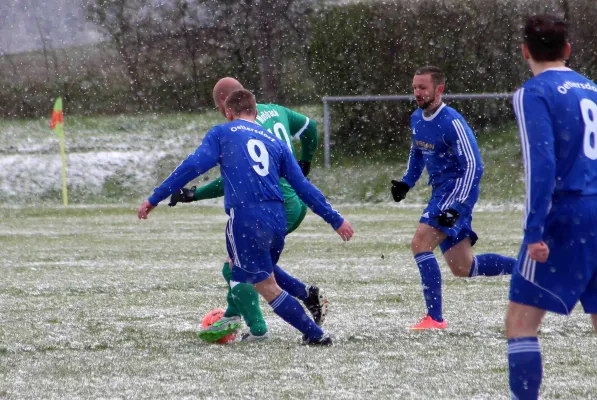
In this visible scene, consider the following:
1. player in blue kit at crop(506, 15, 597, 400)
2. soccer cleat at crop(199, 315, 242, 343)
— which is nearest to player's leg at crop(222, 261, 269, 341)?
soccer cleat at crop(199, 315, 242, 343)

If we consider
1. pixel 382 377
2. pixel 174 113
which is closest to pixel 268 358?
pixel 382 377

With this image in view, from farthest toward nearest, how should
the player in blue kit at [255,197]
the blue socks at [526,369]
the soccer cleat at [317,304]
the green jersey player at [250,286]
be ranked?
the soccer cleat at [317,304] < the green jersey player at [250,286] < the player in blue kit at [255,197] < the blue socks at [526,369]

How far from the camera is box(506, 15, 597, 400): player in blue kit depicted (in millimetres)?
3883

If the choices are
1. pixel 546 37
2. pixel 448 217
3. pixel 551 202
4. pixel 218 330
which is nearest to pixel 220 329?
pixel 218 330

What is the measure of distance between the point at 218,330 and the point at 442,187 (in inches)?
72.3

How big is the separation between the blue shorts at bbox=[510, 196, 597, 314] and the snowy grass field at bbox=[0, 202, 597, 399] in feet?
2.91

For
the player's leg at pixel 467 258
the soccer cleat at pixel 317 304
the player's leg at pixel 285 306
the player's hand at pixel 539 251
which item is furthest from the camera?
the player's leg at pixel 467 258

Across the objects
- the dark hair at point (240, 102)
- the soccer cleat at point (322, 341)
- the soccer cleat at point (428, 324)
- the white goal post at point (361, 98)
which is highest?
the dark hair at point (240, 102)

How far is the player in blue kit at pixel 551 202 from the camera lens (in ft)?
12.7

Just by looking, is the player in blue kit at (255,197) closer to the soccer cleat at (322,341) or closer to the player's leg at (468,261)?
the soccer cleat at (322,341)

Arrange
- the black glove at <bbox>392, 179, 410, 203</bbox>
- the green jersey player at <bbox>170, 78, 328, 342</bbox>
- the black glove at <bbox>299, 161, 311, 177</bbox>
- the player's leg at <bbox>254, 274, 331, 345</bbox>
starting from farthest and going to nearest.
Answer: the black glove at <bbox>392, 179, 410, 203</bbox>
the black glove at <bbox>299, 161, 311, 177</bbox>
the green jersey player at <bbox>170, 78, 328, 342</bbox>
the player's leg at <bbox>254, 274, 331, 345</bbox>

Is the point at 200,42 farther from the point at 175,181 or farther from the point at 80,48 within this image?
the point at 175,181

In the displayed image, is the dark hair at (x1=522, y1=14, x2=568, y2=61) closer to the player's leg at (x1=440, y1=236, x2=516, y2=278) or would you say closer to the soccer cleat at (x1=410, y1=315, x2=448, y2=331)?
the soccer cleat at (x1=410, y1=315, x2=448, y2=331)

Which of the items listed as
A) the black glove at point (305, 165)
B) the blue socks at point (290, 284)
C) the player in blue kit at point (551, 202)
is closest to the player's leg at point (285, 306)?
the blue socks at point (290, 284)
